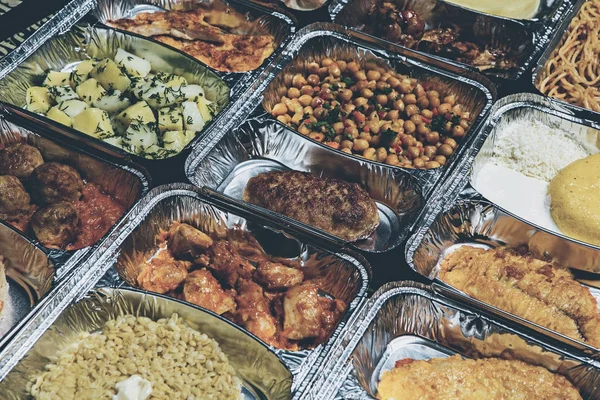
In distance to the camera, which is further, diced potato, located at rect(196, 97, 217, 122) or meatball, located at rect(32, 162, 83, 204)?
diced potato, located at rect(196, 97, 217, 122)

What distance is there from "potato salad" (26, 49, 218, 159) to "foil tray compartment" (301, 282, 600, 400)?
147cm

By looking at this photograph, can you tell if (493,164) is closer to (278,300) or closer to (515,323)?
(515,323)

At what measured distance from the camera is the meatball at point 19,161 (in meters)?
3.48

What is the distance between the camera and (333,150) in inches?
153

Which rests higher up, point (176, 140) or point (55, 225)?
point (176, 140)

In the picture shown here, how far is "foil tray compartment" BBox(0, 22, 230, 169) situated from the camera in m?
4.04

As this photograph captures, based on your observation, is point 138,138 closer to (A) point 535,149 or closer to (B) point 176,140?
(B) point 176,140

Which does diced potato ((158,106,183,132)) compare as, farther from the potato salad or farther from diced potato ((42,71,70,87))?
diced potato ((42,71,70,87))

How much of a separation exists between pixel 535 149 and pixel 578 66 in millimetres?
951

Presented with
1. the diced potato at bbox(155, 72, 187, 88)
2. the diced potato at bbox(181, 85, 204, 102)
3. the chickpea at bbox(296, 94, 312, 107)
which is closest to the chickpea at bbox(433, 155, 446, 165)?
the chickpea at bbox(296, 94, 312, 107)

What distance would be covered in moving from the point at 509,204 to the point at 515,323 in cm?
98

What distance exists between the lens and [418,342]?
131 inches

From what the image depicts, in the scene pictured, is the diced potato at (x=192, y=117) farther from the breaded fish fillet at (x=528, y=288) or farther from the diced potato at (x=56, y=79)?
the breaded fish fillet at (x=528, y=288)

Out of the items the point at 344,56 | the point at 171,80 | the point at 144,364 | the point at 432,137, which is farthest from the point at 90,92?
the point at 432,137
